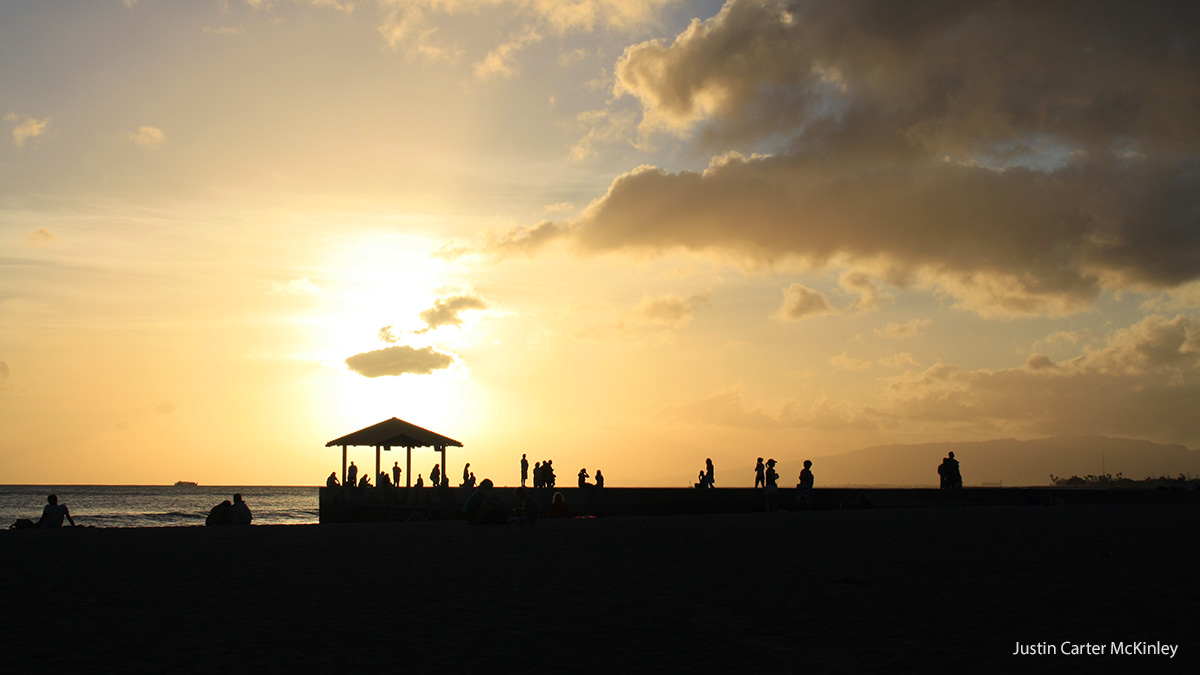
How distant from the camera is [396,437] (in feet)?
120

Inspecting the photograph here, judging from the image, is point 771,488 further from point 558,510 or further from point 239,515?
point 239,515

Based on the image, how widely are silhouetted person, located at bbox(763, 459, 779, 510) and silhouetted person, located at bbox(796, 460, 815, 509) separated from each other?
8.01 ft

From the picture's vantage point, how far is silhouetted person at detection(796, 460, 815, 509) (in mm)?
25250

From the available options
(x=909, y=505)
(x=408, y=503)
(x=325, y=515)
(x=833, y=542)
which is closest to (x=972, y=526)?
(x=833, y=542)

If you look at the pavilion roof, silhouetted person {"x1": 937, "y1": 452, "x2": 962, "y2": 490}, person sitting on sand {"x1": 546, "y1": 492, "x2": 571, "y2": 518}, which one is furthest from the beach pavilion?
silhouetted person {"x1": 937, "y1": 452, "x2": 962, "y2": 490}

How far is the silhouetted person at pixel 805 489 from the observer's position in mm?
25250

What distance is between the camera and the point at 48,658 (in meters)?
6.43

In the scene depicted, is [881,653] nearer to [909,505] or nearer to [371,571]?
[371,571]

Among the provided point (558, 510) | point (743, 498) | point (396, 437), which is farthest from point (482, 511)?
point (396, 437)

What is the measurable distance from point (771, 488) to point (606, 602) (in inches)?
811

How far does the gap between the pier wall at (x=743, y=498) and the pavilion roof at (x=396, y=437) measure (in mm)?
2009

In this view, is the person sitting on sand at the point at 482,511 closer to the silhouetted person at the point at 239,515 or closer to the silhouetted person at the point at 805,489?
the silhouetted person at the point at 239,515

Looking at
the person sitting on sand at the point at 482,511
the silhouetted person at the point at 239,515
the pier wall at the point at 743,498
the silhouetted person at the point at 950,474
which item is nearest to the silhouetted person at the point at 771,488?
the pier wall at the point at 743,498

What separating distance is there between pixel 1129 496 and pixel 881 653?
29.3m
